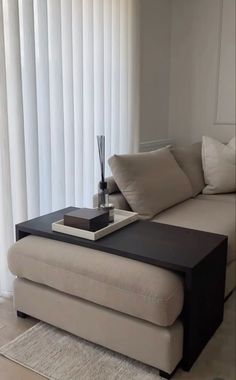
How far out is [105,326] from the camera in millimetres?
1721

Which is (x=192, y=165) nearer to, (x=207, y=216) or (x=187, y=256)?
(x=207, y=216)

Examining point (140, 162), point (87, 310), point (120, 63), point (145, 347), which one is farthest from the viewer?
point (120, 63)

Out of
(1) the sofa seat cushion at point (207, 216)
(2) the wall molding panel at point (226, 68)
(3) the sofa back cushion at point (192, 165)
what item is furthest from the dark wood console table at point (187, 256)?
(2) the wall molding panel at point (226, 68)

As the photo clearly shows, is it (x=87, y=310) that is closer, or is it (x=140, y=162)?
(x=87, y=310)

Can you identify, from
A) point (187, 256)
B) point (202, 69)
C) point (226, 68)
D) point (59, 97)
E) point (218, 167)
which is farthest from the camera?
point (202, 69)

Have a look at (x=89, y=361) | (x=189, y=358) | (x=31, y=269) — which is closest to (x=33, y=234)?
(x=31, y=269)

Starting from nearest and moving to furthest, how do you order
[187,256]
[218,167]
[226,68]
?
[187,256] → [218,167] → [226,68]

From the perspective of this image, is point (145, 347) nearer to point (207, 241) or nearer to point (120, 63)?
point (207, 241)

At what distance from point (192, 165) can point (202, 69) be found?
1.07 meters

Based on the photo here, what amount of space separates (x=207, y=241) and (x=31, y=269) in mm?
845

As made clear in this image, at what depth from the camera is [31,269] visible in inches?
74.5

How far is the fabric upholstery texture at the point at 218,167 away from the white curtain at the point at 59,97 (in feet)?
2.13

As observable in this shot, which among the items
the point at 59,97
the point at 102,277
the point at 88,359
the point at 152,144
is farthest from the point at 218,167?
the point at 88,359

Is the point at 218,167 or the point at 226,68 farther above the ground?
the point at 226,68
